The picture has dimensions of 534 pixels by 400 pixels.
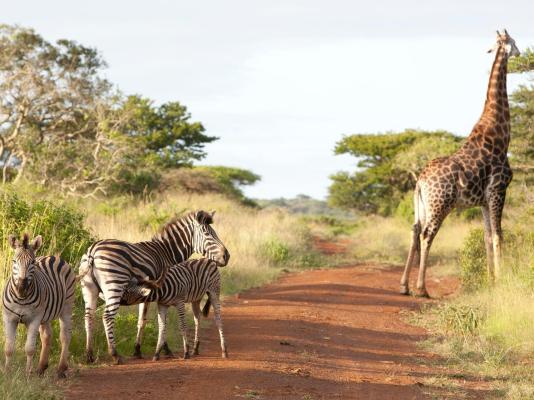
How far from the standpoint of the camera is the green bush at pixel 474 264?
15695mm

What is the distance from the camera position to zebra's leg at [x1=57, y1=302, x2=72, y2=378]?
319 inches

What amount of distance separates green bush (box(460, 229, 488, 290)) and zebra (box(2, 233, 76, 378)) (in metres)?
9.25

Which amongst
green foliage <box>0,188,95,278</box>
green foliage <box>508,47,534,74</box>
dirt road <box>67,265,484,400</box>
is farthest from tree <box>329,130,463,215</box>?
green foliage <box>0,188,95,278</box>

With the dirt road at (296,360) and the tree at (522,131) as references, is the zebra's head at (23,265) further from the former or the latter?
the tree at (522,131)

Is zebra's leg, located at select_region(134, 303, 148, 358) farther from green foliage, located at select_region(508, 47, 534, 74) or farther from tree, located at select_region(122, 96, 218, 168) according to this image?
tree, located at select_region(122, 96, 218, 168)

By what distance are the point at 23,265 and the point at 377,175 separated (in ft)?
126

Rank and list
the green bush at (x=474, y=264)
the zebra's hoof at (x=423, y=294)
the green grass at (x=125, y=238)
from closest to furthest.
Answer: the green grass at (x=125, y=238), the green bush at (x=474, y=264), the zebra's hoof at (x=423, y=294)

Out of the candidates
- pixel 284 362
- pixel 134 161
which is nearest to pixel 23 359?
pixel 284 362

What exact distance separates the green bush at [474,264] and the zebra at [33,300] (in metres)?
9.25

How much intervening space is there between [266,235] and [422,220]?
261 inches

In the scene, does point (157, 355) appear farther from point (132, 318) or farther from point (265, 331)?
point (265, 331)

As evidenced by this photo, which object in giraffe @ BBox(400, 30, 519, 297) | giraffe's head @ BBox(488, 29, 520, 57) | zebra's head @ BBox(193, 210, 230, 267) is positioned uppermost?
giraffe's head @ BBox(488, 29, 520, 57)

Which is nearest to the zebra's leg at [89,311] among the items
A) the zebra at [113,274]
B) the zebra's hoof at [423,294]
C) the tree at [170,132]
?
the zebra at [113,274]

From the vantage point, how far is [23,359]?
8.44m
